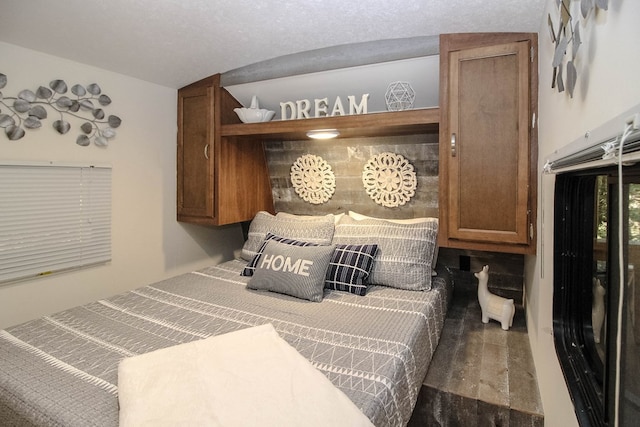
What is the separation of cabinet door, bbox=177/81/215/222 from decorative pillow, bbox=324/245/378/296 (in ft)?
3.94

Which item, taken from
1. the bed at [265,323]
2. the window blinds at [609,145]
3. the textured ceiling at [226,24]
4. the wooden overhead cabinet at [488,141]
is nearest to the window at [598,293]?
the window blinds at [609,145]

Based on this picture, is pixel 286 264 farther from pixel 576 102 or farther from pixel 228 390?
pixel 576 102

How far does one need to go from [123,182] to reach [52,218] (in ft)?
1.72

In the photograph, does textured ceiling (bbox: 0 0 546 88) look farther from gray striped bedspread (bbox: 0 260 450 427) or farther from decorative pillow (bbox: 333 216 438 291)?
gray striped bedspread (bbox: 0 260 450 427)

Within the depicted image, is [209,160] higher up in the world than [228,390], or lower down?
higher up

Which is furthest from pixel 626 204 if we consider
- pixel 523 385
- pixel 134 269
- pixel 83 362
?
pixel 134 269

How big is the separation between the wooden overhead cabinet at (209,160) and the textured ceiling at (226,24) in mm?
507

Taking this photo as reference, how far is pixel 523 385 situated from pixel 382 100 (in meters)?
1.91

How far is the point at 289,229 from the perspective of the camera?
265cm

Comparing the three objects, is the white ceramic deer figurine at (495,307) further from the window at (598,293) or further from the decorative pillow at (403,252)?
the window at (598,293)

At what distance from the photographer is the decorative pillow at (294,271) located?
202 cm

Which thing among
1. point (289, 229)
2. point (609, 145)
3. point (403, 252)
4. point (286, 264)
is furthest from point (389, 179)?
point (609, 145)

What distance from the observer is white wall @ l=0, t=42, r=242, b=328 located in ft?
6.66

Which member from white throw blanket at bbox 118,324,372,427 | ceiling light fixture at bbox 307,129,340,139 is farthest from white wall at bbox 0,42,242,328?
white throw blanket at bbox 118,324,372,427
